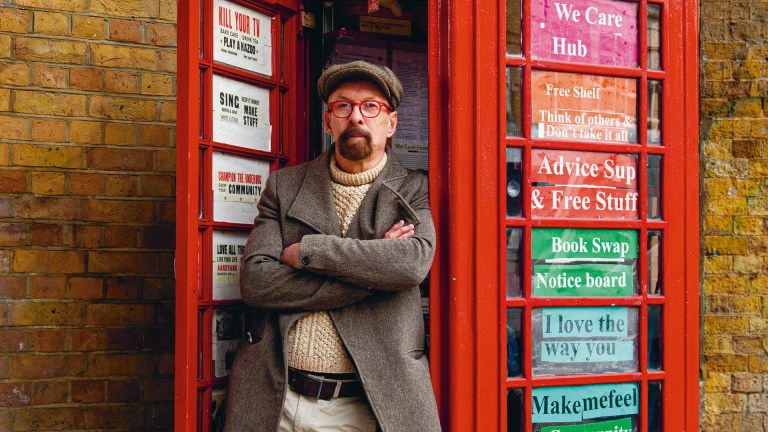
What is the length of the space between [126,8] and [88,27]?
0.70ft

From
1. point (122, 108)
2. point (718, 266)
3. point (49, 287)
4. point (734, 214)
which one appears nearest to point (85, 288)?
point (49, 287)

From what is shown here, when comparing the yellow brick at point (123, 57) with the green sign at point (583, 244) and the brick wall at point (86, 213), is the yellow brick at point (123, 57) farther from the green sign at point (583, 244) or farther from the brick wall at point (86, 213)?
the green sign at point (583, 244)

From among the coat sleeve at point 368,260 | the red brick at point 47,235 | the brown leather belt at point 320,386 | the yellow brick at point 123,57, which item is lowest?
the brown leather belt at point 320,386

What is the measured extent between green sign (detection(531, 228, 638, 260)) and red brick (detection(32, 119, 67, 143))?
2.39 meters

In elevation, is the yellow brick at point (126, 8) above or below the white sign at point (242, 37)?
above

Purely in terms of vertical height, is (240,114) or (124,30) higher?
(124,30)

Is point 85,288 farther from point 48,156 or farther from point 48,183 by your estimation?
point 48,156

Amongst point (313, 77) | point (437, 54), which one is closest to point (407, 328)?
point (437, 54)

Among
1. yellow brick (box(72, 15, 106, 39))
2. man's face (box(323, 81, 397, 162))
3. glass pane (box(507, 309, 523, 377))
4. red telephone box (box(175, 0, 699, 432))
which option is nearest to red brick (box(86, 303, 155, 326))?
red telephone box (box(175, 0, 699, 432))

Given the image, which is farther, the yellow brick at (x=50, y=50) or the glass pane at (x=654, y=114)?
the yellow brick at (x=50, y=50)

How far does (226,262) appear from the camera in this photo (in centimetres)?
377

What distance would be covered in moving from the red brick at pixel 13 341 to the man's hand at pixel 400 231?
82.3 inches

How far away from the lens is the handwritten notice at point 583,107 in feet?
11.7

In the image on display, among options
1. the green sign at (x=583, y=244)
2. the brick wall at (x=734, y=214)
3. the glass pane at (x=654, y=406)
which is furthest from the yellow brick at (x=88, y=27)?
the brick wall at (x=734, y=214)
